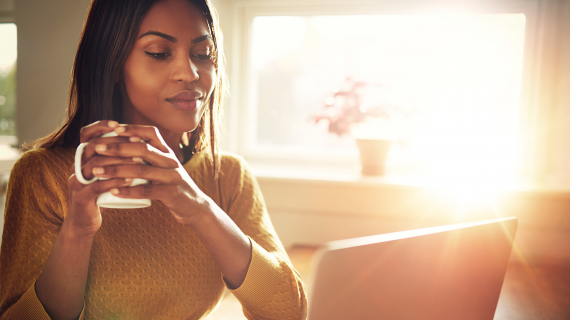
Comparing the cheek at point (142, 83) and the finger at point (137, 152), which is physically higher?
the cheek at point (142, 83)

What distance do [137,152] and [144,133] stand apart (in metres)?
0.03

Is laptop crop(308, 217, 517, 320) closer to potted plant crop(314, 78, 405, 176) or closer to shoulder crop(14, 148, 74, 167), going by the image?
shoulder crop(14, 148, 74, 167)

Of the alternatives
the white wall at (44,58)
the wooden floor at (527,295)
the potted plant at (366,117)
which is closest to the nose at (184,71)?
the wooden floor at (527,295)

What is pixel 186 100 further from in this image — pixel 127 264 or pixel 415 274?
pixel 415 274

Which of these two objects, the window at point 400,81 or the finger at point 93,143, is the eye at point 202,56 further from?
the window at point 400,81

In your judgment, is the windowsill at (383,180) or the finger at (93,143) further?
the windowsill at (383,180)

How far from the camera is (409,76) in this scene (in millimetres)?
1931

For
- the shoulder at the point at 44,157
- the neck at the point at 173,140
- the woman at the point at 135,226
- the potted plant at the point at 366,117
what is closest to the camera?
the woman at the point at 135,226

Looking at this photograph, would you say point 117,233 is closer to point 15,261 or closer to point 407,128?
point 15,261

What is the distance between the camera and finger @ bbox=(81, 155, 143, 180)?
0.47m

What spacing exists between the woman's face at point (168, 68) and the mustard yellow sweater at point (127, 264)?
210 millimetres

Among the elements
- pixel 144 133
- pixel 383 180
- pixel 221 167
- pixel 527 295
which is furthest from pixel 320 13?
pixel 144 133

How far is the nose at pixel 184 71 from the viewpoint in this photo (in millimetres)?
752

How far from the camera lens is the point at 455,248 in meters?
0.51
